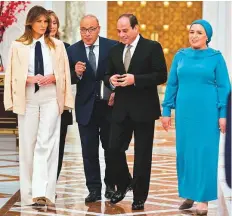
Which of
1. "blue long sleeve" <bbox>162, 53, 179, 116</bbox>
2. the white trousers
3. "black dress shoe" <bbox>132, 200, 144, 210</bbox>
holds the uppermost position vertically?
"blue long sleeve" <bbox>162, 53, 179, 116</bbox>

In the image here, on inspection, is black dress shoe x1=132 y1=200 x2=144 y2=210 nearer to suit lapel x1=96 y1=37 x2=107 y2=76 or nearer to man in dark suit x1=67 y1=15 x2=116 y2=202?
man in dark suit x1=67 y1=15 x2=116 y2=202

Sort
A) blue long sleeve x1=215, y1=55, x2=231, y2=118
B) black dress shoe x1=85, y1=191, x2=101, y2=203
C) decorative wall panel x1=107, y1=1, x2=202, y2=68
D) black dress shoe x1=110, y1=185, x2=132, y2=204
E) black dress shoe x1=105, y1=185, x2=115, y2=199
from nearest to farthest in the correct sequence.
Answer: blue long sleeve x1=215, y1=55, x2=231, y2=118 < black dress shoe x1=110, y1=185, x2=132, y2=204 < black dress shoe x1=85, y1=191, x2=101, y2=203 < black dress shoe x1=105, y1=185, x2=115, y2=199 < decorative wall panel x1=107, y1=1, x2=202, y2=68

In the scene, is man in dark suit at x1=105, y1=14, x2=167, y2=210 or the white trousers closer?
man in dark suit at x1=105, y1=14, x2=167, y2=210

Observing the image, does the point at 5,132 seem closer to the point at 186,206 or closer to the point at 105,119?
the point at 105,119

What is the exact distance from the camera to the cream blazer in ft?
23.1

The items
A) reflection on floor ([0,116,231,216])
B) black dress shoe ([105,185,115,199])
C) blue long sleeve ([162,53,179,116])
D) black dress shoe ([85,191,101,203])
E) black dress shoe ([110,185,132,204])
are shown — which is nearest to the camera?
reflection on floor ([0,116,231,216])

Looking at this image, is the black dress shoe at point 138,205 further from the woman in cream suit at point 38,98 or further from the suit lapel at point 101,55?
the suit lapel at point 101,55

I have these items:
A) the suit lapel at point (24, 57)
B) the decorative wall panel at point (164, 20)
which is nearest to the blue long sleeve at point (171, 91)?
the suit lapel at point (24, 57)

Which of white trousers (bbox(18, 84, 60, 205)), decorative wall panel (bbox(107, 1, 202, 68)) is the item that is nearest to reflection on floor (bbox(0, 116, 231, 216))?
white trousers (bbox(18, 84, 60, 205))

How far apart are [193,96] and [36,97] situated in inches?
56.5

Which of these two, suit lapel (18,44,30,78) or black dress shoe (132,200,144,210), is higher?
suit lapel (18,44,30,78)

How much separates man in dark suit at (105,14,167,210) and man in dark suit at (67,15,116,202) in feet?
1.15

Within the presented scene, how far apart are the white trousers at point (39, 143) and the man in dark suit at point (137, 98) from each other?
0.55 m

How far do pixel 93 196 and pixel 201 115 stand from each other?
1389 mm
